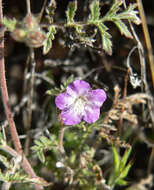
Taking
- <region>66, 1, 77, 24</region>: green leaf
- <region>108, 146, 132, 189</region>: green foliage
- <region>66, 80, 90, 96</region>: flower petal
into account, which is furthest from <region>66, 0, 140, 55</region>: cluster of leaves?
<region>108, 146, 132, 189</region>: green foliage

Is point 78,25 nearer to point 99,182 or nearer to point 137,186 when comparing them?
point 99,182

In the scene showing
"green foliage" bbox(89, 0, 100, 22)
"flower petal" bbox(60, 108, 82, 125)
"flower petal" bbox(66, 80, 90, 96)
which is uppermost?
"green foliage" bbox(89, 0, 100, 22)

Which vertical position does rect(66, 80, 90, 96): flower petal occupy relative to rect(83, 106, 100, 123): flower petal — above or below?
above

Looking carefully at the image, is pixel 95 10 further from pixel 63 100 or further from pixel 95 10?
pixel 63 100

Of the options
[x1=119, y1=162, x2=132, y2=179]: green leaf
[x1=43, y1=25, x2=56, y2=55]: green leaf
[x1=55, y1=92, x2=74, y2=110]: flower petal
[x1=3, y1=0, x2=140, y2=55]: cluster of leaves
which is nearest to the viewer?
[x1=3, y1=0, x2=140, y2=55]: cluster of leaves

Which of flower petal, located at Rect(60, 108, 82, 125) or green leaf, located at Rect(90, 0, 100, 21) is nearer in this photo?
green leaf, located at Rect(90, 0, 100, 21)

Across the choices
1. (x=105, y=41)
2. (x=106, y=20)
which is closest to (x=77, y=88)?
(x=105, y=41)

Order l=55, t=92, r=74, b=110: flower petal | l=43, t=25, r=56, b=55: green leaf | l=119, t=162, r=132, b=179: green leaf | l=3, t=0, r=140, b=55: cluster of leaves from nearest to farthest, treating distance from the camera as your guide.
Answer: l=3, t=0, r=140, b=55: cluster of leaves
l=43, t=25, r=56, b=55: green leaf
l=55, t=92, r=74, b=110: flower petal
l=119, t=162, r=132, b=179: green leaf

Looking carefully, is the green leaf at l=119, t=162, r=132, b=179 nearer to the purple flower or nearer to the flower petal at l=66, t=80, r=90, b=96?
the purple flower
